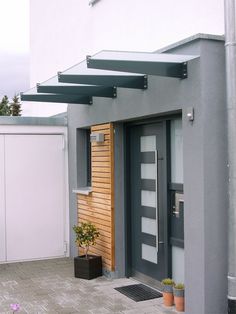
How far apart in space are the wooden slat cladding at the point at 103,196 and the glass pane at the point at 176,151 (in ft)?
4.63

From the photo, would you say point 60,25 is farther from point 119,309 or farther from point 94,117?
point 119,309

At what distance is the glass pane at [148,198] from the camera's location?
704 centimetres

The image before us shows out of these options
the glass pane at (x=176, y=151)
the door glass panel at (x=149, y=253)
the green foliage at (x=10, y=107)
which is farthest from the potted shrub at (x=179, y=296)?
the green foliage at (x=10, y=107)

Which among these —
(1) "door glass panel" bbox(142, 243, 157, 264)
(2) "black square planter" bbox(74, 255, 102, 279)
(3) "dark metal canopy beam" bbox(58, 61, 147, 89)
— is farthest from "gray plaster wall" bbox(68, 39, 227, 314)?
(2) "black square planter" bbox(74, 255, 102, 279)

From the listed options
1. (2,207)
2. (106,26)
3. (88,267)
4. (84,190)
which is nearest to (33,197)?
(2,207)

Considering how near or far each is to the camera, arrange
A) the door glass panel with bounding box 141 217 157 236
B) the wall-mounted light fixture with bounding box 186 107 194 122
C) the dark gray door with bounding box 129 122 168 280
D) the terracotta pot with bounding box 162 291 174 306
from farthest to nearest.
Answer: the door glass panel with bounding box 141 217 157 236 → the dark gray door with bounding box 129 122 168 280 → the terracotta pot with bounding box 162 291 174 306 → the wall-mounted light fixture with bounding box 186 107 194 122

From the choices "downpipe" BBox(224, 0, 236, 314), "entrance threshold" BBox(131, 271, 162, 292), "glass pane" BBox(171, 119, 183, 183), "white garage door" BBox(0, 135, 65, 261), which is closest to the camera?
"downpipe" BBox(224, 0, 236, 314)

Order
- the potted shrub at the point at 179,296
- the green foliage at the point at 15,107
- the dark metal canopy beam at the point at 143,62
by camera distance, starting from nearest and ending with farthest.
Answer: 1. the dark metal canopy beam at the point at 143,62
2. the potted shrub at the point at 179,296
3. the green foliage at the point at 15,107

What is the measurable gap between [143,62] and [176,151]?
1.55 m

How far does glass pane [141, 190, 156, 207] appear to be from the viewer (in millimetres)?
7041

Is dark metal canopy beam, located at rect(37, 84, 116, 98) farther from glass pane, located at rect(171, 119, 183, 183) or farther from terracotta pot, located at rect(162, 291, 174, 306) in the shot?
terracotta pot, located at rect(162, 291, 174, 306)

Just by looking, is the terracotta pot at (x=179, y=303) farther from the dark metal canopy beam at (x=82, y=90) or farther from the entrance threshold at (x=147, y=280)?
the dark metal canopy beam at (x=82, y=90)

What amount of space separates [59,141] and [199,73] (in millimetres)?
4645

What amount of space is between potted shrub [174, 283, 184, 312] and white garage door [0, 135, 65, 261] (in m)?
3.91
